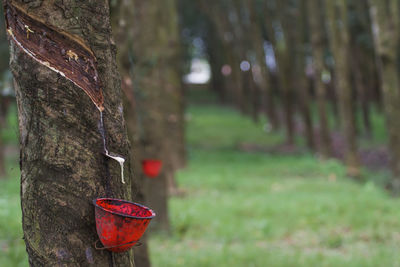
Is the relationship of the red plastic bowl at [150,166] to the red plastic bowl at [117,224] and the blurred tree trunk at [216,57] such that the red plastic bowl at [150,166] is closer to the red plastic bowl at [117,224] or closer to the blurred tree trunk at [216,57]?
the red plastic bowl at [117,224]

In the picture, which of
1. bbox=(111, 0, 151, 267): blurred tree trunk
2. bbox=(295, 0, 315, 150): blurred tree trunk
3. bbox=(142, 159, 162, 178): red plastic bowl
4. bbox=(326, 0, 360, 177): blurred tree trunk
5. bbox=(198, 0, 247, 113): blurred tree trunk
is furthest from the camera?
bbox=(198, 0, 247, 113): blurred tree trunk

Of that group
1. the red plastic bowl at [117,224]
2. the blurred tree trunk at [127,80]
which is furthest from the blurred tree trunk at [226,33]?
the red plastic bowl at [117,224]

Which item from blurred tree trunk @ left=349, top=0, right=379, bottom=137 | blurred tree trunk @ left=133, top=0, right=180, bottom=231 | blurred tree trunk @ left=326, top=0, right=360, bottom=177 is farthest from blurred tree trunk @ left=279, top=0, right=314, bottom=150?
blurred tree trunk @ left=133, top=0, right=180, bottom=231

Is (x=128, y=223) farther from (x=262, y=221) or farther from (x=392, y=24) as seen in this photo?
(x=392, y=24)

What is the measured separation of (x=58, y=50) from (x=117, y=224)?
75cm

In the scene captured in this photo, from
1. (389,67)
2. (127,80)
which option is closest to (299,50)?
(389,67)

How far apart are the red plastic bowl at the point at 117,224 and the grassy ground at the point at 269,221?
261cm

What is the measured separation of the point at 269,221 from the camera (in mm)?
8477

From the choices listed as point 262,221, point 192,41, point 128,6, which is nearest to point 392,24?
point 262,221

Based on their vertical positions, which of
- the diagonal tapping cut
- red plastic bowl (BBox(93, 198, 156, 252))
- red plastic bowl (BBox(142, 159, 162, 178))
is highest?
the diagonal tapping cut

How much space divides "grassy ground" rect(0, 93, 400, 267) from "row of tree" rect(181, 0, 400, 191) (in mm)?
1967

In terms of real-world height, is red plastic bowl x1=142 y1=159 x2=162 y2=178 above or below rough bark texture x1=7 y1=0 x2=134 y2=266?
below

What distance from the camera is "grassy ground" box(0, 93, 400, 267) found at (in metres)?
6.04

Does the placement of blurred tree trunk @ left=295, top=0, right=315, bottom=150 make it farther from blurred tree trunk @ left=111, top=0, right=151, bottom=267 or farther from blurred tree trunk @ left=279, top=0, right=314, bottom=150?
blurred tree trunk @ left=111, top=0, right=151, bottom=267
